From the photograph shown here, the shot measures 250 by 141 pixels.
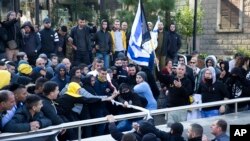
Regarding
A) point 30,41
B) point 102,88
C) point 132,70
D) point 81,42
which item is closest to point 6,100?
point 102,88

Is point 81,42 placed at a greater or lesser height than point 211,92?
greater

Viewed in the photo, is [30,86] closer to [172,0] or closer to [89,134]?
[89,134]

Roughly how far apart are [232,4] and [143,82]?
1666 centimetres

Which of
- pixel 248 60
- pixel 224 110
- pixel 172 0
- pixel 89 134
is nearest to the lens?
pixel 89 134

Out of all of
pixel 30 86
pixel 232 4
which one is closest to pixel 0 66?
pixel 30 86

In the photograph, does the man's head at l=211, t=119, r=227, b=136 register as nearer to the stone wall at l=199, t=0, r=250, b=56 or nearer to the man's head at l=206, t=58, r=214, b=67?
the man's head at l=206, t=58, r=214, b=67

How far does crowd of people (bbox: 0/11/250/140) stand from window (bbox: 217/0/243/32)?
38.6ft

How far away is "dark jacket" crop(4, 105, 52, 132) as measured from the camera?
221 inches

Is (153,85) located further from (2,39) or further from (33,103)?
(33,103)

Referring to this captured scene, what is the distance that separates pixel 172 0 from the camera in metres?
16.8

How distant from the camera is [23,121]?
584 centimetres

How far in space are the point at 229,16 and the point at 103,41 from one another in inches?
535

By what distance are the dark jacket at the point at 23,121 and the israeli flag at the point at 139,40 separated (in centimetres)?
405

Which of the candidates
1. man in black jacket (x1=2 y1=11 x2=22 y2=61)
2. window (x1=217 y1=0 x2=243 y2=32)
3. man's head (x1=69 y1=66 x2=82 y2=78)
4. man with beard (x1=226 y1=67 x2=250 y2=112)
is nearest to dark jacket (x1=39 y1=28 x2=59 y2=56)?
man in black jacket (x1=2 y1=11 x2=22 y2=61)
